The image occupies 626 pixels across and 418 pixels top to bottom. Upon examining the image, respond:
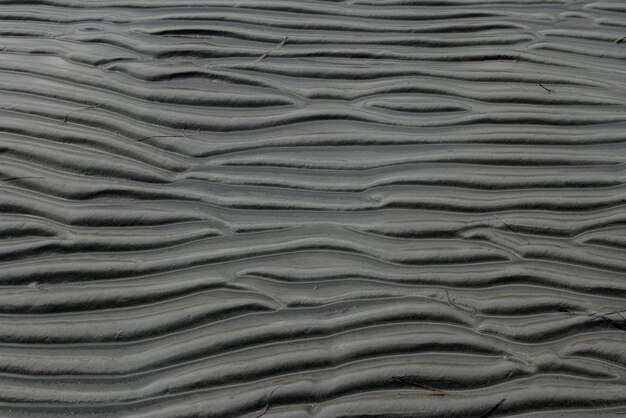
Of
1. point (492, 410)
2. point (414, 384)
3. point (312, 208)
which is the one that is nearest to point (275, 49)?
point (312, 208)

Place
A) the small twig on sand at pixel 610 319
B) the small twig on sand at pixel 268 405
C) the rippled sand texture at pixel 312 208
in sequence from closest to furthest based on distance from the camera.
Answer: the small twig on sand at pixel 268 405
the rippled sand texture at pixel 312 208
the small twig on sand at pixel 610 319

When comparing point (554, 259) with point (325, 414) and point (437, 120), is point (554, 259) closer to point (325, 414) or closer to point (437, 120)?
point (437, 120)

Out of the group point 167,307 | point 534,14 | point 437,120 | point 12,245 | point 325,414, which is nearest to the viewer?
point 325,414

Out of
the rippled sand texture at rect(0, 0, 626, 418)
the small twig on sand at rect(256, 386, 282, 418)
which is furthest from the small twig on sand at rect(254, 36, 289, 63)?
the small twig on sand at rect(256, 386, 282, 418)

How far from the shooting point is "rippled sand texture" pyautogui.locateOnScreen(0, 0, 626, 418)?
2.34m

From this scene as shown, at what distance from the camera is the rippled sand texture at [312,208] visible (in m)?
2.34

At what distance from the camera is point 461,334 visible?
2467 millimetres

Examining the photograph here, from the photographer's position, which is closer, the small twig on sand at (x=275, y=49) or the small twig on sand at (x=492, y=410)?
the small twig on sand at (x=492, y=410)

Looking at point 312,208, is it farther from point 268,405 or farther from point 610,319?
point 610,319

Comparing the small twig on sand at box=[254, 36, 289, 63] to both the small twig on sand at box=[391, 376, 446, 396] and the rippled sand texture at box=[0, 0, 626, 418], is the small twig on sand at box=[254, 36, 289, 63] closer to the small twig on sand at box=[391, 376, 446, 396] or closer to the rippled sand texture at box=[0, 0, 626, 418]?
the rippled sand texture at box=[0, 0, 626, 418]

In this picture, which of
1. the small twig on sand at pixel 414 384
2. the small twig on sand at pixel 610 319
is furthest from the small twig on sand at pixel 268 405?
the small twig on sand at pixel 610 319

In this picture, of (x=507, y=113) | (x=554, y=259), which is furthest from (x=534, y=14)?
(x=554, y=259)

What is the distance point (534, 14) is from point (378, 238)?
172 centimetres

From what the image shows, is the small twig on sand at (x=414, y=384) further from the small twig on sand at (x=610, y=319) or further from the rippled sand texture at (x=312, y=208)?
the small twig on sand at (x=610, y=319)
